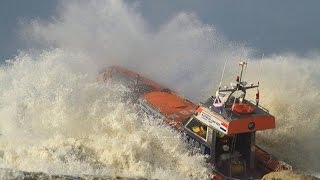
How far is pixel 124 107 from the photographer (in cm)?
1335

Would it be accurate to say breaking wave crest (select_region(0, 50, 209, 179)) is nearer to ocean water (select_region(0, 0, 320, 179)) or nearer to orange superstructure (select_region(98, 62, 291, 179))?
ocean water (select_region(0, 0, 320, 179))

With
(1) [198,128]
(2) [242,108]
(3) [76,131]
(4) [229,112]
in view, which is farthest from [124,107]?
(2) [242,108]

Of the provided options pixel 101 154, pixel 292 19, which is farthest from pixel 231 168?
pixel 292 19

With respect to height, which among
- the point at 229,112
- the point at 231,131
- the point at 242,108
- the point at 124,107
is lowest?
the point at 231,131

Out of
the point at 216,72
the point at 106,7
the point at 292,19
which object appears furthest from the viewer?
the point at 292,19

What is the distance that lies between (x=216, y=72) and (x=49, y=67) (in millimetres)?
6848

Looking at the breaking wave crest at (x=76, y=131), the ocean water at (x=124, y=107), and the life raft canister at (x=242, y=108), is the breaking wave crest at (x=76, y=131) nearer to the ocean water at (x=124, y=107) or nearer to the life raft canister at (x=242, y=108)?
the ocean water at (x=124, y=107)

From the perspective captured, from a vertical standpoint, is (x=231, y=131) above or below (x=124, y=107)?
below

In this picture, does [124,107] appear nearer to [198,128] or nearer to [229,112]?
[198,128]

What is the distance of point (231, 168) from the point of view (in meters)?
11.7

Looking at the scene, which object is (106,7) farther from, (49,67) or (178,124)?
(178,124)

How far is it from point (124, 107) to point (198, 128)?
214 centimetres

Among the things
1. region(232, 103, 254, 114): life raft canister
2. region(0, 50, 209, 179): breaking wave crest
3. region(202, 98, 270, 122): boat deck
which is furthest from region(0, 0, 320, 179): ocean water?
region(232, 103, 254, 114): life raft canister

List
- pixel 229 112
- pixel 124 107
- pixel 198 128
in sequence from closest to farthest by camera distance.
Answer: pixel 229 112 → pixel 198 128 → pixel 124 107
